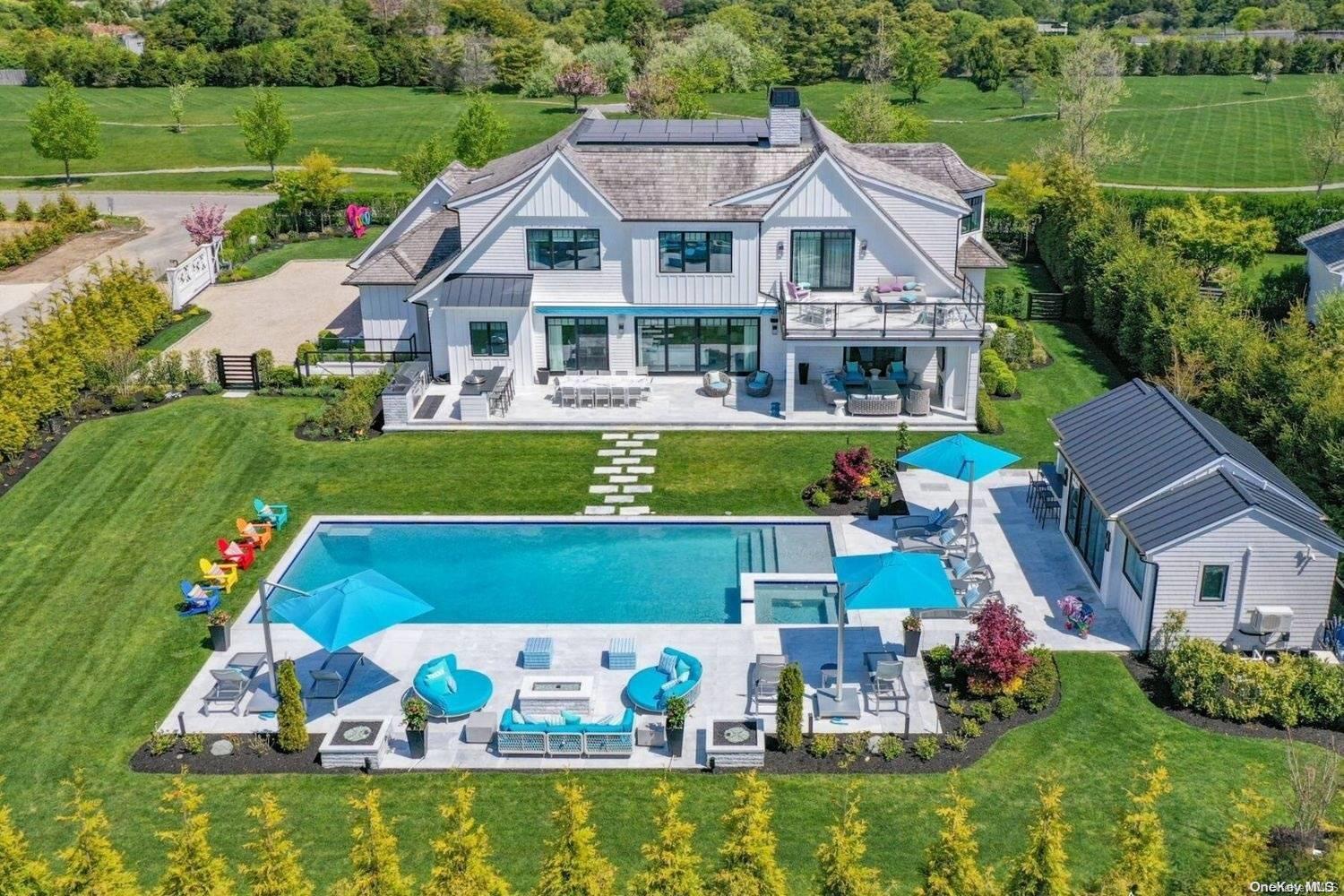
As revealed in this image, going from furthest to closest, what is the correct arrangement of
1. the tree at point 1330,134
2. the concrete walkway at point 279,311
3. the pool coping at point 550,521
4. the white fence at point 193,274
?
the tree at point 1330,134 → the white fence at point 193,274 → the concrete walkway at point 279,311 → the pool coping at point 550,521

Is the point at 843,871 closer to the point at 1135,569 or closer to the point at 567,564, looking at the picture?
the point at 1135,569

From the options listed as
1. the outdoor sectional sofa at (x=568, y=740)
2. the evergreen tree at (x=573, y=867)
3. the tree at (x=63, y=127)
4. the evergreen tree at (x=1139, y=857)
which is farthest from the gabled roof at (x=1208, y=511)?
the tree at (x=63, y=127)

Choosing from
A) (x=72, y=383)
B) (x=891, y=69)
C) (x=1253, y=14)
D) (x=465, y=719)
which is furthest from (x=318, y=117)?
(x=1253, y=14)

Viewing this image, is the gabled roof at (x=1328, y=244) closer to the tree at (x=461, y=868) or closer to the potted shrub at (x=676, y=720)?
the potted shrub at (x=676, y=720)

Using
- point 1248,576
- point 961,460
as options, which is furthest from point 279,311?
point 1248,576

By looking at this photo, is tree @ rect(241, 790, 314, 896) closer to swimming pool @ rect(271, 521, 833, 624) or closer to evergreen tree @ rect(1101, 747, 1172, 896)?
evergreen tree @ rect(1101, 747, 1172, 896)
